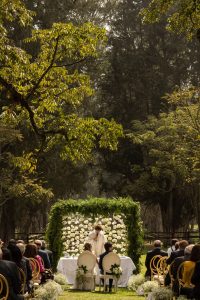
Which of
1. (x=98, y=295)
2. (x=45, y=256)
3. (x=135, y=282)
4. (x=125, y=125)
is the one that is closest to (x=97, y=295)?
(x=98, y=295)

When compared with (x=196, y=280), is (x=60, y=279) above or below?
above

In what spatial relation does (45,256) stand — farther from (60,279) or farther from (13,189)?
(13,189)

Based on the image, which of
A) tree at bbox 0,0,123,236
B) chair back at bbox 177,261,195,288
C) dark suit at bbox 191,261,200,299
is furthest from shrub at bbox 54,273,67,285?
dark suit at bbox 191,261,200,299

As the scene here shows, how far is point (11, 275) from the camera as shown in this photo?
29.3ft

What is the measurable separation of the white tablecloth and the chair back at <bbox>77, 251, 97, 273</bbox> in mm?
1219

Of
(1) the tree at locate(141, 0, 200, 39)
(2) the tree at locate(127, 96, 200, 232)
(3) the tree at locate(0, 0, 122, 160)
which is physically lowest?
(3) the tree at locate(0, 0, 122, 160)

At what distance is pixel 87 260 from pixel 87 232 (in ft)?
17.2

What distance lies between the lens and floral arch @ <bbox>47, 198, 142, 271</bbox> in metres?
22.3

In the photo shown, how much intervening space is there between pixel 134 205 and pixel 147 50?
32025 millimetres

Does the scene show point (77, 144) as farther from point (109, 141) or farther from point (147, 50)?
point (147, 50)

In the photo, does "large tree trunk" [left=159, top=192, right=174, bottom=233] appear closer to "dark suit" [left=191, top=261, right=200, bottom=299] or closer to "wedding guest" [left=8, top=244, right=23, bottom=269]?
"wedding guest" [left=8, top=244, right=23, bottom=269]

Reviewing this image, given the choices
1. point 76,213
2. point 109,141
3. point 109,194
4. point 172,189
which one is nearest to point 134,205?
point 76,213

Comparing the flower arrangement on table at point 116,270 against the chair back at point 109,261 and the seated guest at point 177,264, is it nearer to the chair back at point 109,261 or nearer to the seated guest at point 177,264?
the chair back at point 109,261

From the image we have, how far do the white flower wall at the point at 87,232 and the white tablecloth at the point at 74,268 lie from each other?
2940mm
